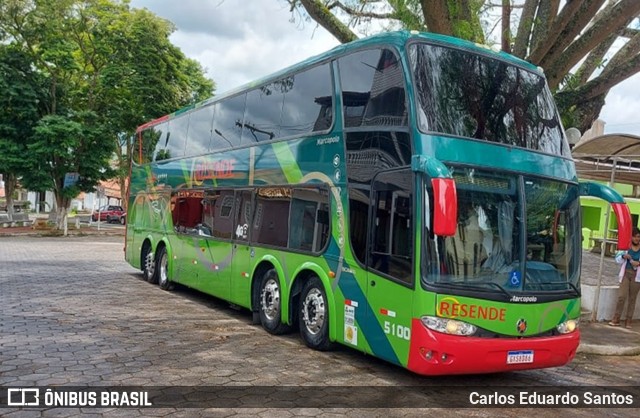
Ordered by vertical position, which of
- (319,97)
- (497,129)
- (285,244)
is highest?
(319,97)

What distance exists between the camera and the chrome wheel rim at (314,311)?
24.9 feet

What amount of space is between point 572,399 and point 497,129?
3.01m

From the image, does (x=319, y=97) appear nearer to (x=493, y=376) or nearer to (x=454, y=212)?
(x=454, y=212)

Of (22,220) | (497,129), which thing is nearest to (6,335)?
(497,129)

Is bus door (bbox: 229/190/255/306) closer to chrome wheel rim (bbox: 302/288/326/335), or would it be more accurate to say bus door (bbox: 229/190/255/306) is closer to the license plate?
chrome wheel rim (bbox: 302/288/326/335)

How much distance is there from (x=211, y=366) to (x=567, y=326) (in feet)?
13.1

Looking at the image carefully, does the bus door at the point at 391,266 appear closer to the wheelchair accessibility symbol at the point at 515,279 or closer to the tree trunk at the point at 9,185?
the wheelchair accessibility symbol at the point at 515,279

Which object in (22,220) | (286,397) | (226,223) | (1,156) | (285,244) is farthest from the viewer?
(22,220)

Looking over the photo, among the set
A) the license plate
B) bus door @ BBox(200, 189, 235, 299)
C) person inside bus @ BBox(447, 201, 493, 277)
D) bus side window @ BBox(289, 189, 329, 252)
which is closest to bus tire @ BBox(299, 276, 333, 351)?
bus side window @ BBox(289, 189, 329, 252)

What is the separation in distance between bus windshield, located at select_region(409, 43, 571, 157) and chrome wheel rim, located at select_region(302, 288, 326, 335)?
2.82 metres

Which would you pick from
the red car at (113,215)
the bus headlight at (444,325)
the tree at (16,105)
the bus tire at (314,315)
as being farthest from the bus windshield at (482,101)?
the red car at (113,215)

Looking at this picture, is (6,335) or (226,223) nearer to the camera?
(6,335)

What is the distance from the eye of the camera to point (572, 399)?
6.19 meters

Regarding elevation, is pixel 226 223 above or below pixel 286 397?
above
